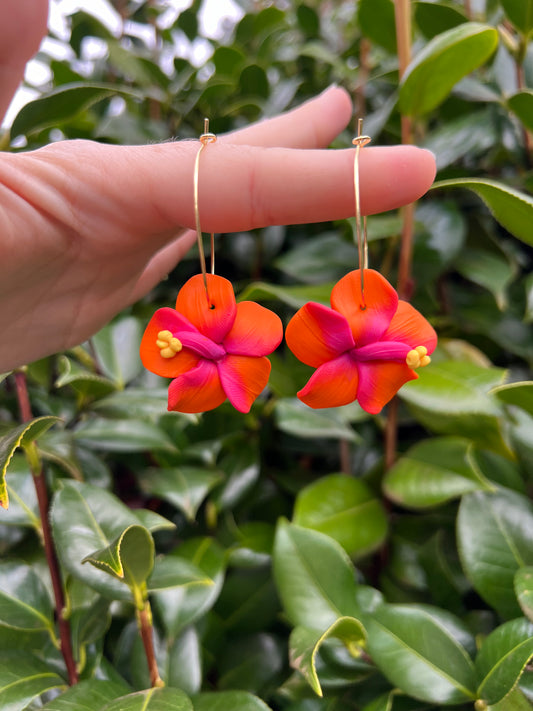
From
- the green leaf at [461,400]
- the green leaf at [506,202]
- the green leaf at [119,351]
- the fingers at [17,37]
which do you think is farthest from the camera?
the green leaf at [119,351]

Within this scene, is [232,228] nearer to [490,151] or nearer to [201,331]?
[201,331]

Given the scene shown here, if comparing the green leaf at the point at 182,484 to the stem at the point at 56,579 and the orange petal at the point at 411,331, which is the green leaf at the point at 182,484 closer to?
the stem at the point at 56,579

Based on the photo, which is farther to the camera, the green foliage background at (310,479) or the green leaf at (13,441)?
the green foliage background at (310,479)

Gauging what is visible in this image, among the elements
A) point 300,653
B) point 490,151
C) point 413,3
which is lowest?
point 300,653

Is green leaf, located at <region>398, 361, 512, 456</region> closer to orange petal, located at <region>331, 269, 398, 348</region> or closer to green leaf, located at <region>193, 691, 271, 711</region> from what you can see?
orange petal, located at <region>331, 269, 398, 348</region>

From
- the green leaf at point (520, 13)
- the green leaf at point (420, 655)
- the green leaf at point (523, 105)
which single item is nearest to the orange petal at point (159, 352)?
the green leaf at point (420, 655)

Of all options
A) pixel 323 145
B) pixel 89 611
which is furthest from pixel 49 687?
pixel 323 145

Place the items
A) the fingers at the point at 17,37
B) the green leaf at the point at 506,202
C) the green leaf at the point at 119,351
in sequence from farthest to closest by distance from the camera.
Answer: the green leaf at the point at 119,351 < the green leaf at the point at 506,202 < the fingers at the point at 17,37

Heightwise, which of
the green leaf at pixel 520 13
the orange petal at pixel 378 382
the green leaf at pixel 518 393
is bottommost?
the green leaf at pixel 518 393

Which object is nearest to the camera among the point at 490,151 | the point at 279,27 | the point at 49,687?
the point at 49,687

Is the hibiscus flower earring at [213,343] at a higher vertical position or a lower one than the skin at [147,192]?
lower
